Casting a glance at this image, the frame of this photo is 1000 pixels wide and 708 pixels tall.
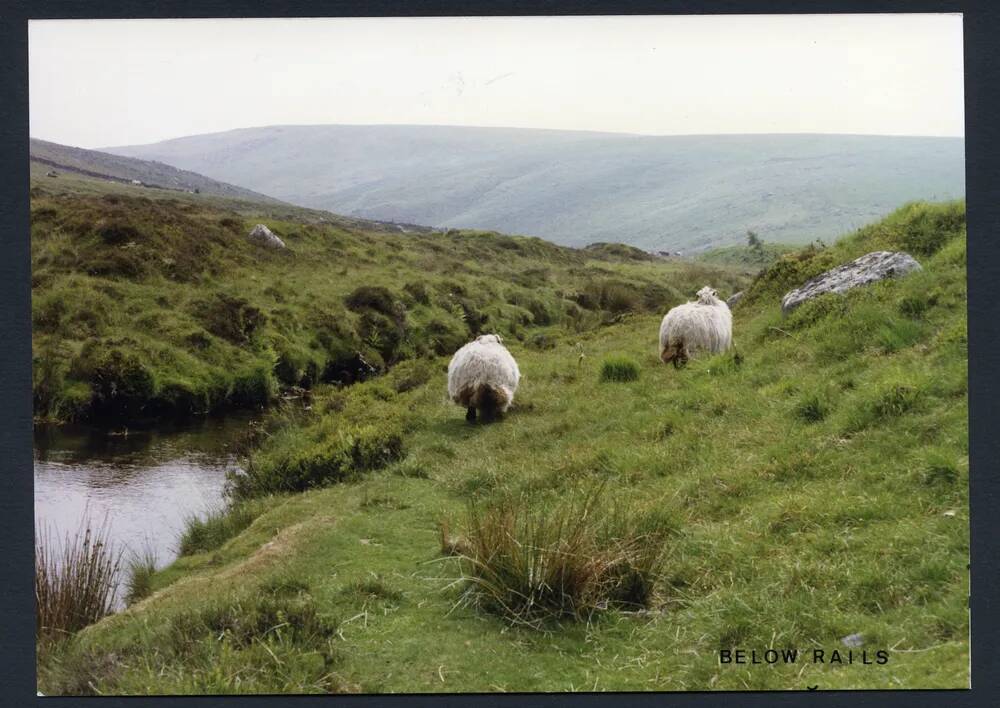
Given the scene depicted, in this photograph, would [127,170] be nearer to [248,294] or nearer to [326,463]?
[326,463]

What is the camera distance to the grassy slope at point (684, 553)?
606cm

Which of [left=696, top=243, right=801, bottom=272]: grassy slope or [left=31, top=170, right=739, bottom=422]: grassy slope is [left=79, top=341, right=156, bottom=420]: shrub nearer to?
[left=31, top=170, right=739, bottom=422]: grassy slope

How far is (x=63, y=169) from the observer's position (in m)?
10.9

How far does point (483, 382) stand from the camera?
11562 mm

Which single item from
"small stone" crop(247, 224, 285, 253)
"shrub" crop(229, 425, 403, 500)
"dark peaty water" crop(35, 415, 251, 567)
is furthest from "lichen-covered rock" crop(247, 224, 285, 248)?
"shrub" crop(229, 425, 403, 500)

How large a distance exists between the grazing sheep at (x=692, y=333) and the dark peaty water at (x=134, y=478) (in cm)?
675

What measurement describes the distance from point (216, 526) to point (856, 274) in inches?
358

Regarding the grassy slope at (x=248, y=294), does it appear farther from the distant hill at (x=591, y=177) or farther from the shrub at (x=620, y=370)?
the shrub at (x=620, y=370)

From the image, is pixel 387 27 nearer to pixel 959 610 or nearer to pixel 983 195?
pixel 983 195

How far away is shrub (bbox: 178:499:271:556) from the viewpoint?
31.0 ft

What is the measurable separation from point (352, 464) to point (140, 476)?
3.13 m

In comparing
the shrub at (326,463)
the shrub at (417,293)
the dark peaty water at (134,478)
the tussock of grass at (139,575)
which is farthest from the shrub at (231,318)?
the tussock of grass at (139,575)

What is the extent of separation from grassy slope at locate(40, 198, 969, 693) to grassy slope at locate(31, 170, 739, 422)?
13.5 feet

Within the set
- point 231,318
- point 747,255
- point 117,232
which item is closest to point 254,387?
point 231,318
